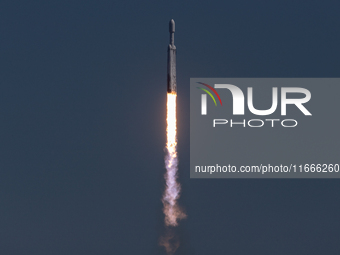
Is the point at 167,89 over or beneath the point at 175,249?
over

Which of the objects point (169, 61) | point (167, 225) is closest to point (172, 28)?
point (169, 61)

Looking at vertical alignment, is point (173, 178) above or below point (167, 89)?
below

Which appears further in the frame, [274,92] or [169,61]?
[274,92]

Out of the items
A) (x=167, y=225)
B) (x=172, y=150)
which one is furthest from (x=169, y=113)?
(x=167, y=225)

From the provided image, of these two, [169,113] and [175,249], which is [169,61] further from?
[175,249]

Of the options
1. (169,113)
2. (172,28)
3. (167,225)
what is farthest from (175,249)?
(172,28)

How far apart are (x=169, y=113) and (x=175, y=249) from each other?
1486cm

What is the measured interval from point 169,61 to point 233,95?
12128 mm

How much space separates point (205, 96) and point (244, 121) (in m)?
5.19

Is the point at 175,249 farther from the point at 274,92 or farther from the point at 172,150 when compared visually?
the point at 274,92

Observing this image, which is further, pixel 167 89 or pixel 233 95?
pixel 233 95

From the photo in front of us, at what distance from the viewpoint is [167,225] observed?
133 meters

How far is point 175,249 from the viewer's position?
13312 centimetres

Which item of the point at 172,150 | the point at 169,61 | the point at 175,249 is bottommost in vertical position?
the point at 175,249
